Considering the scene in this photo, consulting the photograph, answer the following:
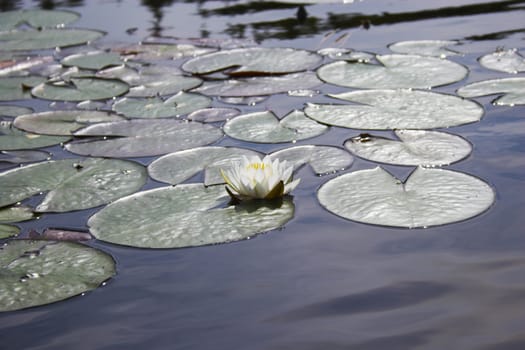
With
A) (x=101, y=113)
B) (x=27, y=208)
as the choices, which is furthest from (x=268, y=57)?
(x=27, y=208)

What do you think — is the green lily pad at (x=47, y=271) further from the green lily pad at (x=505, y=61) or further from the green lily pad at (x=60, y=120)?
the green lily pad at (x=505, y=61)

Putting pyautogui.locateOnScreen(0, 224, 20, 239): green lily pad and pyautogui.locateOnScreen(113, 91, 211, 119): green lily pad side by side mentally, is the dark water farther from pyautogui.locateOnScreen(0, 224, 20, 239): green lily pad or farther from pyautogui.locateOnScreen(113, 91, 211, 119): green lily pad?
pyautogui.locateOnScreen(113, 91, 211, 119): green lily pad

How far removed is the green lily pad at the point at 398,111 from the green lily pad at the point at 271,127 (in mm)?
47

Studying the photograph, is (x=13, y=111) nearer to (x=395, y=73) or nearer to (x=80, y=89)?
(x=80, y=89)

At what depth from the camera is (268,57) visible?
3.54m

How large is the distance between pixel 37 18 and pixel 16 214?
2920 millimetres

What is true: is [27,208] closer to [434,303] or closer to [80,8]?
[434,303]

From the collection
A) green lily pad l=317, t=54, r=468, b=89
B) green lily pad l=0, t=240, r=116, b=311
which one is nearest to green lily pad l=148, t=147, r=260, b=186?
green lily pad l=0, t=240, r=116, b=311

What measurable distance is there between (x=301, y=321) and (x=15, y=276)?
754mm

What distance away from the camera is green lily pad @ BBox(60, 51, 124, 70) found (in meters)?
3.75

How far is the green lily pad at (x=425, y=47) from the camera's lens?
3.44 meters

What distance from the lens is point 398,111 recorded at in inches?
108

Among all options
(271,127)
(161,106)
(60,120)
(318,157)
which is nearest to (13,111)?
(60,120)

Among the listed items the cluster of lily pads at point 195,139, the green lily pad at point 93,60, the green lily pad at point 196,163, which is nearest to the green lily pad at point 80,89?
the cluster of lily pads at point 195,139
